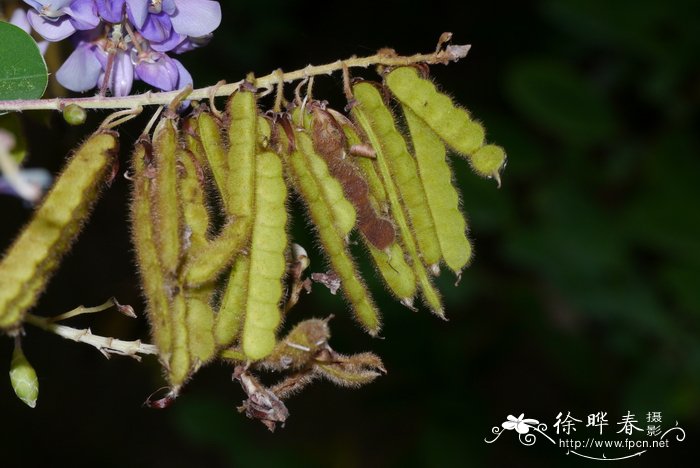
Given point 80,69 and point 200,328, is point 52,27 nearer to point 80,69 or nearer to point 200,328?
point 80,69

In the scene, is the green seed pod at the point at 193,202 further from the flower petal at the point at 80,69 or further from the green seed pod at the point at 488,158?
the green seed pod at the point at 488,158


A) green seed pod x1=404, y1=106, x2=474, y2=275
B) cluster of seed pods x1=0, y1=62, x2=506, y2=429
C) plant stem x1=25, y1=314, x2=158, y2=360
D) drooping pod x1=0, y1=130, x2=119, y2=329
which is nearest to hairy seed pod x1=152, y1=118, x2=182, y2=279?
cluster of seed pods x1=0, y1=62, x2=506, y2=429

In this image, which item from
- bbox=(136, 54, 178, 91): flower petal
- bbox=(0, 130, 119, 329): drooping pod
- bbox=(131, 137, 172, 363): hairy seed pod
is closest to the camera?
bbox=(0, 130, 119, 329): drooping pod

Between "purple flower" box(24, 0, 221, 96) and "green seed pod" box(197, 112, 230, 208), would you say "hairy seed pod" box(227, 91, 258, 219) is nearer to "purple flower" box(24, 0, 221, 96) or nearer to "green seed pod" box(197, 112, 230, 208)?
"green seed pod" box(197, 112, 230, 208)

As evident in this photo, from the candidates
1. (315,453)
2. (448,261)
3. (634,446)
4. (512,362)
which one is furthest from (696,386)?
(448,261)

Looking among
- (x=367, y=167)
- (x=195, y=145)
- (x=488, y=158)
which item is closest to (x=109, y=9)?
(x=195, y=145)

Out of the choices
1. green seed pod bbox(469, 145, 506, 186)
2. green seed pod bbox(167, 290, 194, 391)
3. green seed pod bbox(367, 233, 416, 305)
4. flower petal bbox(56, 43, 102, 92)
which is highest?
flower petal bbox(56, 43, 102, 92)
